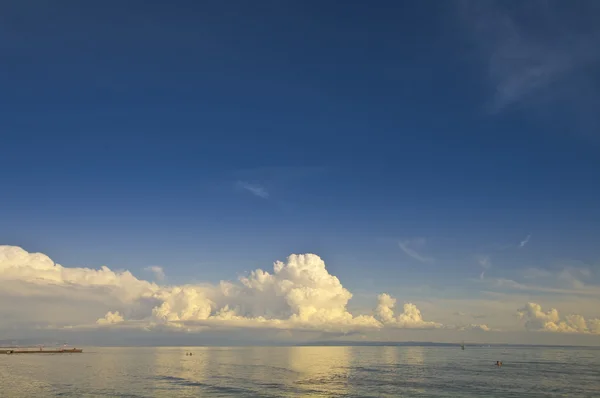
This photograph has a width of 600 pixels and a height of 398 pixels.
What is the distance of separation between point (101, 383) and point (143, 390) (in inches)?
981

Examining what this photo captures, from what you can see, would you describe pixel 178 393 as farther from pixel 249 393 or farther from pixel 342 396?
pixel 342 396

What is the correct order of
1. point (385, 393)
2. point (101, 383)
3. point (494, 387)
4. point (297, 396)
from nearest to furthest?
point (297, 396)
point (385, 393)
point (494, 387)
point (101, 383)

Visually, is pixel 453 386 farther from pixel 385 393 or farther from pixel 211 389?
pixel 211 389

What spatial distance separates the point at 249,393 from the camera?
110688 millimetres

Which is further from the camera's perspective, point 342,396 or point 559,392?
point 559,392

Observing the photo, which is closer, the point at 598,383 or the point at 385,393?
the point at 385,393

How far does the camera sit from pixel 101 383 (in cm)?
13225

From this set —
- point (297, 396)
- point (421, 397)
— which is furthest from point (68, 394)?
point (421, 397)

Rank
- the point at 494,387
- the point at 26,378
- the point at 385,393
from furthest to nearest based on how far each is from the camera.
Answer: the point at 26,378 < the point at 494,387 < the point at 385,393

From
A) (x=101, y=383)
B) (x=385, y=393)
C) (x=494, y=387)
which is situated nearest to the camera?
(x=385, y=393)

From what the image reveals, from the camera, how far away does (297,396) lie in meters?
105

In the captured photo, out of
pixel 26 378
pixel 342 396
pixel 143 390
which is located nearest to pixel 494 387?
pixel 342 396

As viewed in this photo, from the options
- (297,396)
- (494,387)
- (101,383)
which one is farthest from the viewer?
(101,383)

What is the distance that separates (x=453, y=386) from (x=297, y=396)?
48.3 meters
